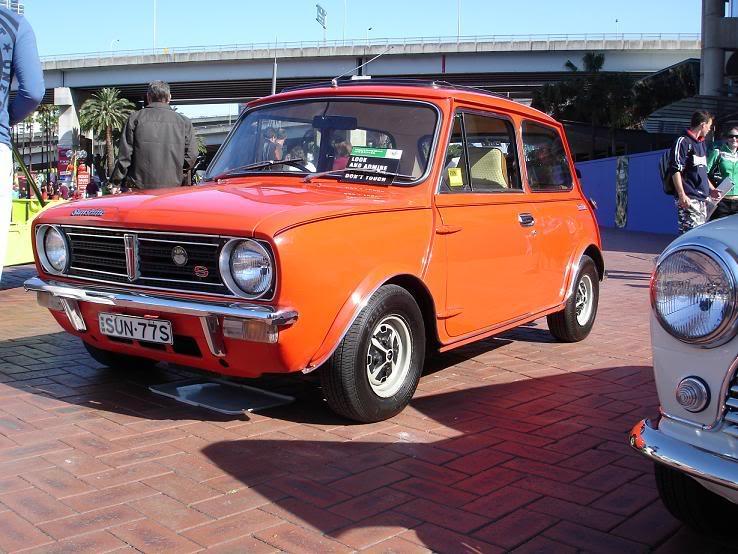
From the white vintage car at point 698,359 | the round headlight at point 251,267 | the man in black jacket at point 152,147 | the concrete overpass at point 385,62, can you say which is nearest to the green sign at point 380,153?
the round headlight at point 251,267

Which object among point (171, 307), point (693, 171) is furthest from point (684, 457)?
point (693, 171)

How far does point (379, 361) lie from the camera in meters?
4.31

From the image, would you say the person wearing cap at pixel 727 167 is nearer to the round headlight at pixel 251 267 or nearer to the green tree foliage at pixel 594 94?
the round headlight at pixel 251 267

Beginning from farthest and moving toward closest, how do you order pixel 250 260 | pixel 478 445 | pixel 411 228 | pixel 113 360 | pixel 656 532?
1. pixel 113 360
2. pixel 411 228
3. pixel 478 445
4. pixel 250 260
5. pixel 656 532

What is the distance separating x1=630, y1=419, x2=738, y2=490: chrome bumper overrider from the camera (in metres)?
2.36

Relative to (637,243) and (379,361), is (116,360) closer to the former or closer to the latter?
(379,361)

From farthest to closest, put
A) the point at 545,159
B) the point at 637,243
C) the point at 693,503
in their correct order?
the point at 637,243 → the point at 545,159 → the point at 693,503

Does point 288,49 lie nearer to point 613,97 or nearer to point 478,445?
point 613,97

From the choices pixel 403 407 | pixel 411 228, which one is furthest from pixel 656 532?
pixel 411 228

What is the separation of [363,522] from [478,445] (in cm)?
107

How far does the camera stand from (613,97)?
56.8 m

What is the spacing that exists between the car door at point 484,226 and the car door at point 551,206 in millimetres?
184

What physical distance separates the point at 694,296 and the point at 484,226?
2494 mm

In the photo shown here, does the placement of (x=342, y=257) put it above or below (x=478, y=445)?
above
